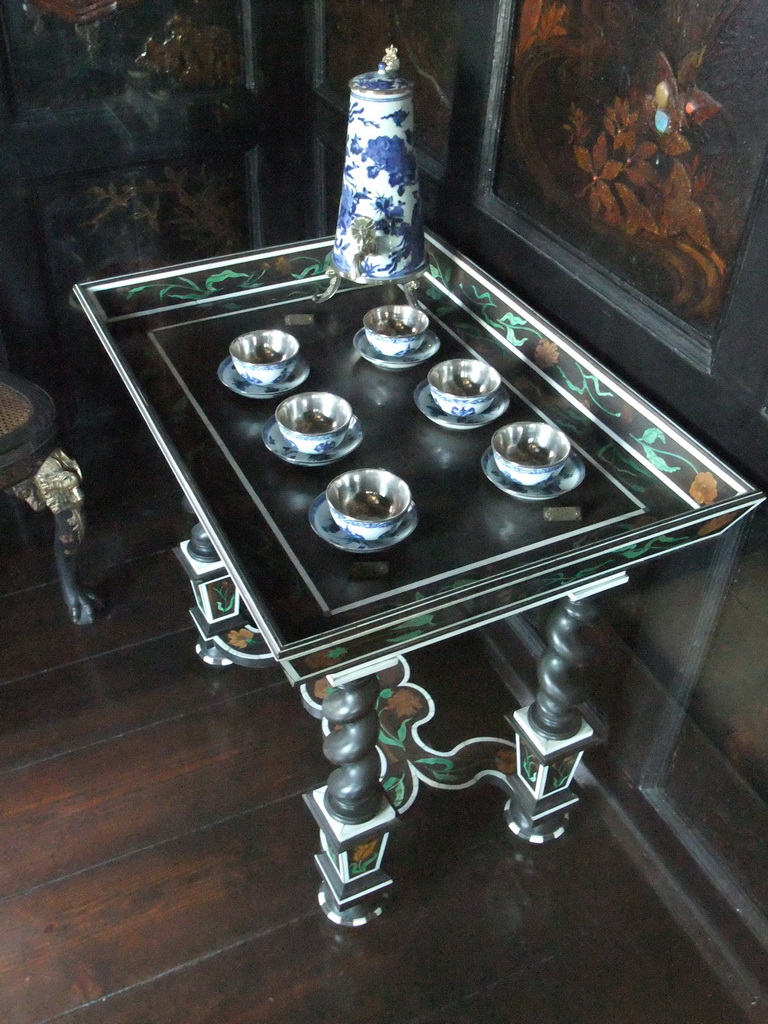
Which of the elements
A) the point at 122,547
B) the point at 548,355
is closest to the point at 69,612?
the point at 122,547

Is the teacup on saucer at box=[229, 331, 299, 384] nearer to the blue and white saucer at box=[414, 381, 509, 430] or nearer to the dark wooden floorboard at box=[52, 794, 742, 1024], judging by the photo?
the blue and white saucer at box=[414, 381, 509, 430]

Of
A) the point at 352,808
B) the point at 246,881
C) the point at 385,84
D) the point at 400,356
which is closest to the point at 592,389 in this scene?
the point at 400,356

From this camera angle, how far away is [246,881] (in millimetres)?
1333

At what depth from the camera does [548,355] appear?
4.18 ft

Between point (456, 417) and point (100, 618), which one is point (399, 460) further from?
point (100, 618)

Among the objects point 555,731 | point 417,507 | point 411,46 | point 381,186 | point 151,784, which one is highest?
point 411,46

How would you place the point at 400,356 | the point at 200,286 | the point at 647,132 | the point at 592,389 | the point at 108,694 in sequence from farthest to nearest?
the point at 108,694
the point at 200,286
the point at 400,356
the point at 592,389
the point at 647,132

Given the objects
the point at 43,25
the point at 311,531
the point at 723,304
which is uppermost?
the point at 43,25

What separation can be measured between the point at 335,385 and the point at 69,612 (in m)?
0.80

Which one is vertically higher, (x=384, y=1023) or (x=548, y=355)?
(x=548, y=355)

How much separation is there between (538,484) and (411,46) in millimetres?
886

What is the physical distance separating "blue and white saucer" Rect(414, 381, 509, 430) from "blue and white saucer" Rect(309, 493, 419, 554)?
0.60 feet

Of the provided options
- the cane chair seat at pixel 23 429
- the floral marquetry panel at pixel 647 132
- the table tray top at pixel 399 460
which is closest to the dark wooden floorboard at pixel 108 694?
the cane chair seat at pixel 23 429

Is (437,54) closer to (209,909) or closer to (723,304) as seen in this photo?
(723,304)
